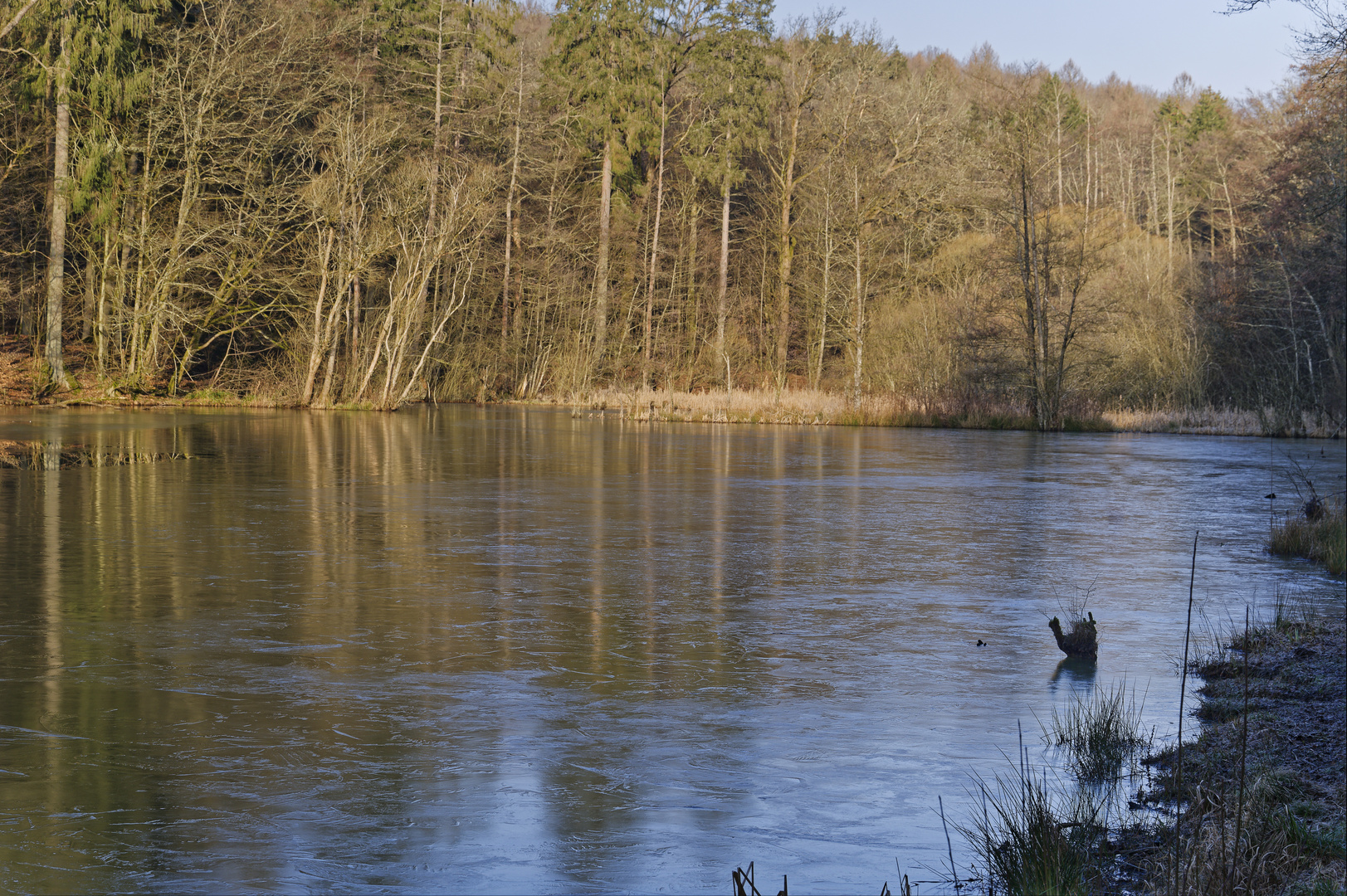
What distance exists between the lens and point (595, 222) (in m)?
50.3

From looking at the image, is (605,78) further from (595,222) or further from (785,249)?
(785,249)

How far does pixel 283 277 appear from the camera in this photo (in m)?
35.6

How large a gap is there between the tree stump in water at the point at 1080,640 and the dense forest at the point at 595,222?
70.8 ft

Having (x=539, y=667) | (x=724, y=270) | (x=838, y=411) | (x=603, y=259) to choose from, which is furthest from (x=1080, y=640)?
(x=724, y=270)

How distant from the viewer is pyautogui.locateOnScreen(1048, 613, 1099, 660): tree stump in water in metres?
7.12

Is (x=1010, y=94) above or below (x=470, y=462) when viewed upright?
above

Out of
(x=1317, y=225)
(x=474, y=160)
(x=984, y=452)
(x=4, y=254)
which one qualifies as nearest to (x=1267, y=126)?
(x=1317, y=225)

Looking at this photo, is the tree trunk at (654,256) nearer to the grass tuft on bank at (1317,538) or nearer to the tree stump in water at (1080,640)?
the grass tuft on bank at (1317,538)

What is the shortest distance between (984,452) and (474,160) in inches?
1043

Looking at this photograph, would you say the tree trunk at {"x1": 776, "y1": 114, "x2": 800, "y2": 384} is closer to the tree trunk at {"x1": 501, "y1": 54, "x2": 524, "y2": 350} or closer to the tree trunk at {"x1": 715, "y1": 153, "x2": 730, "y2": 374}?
the tree trunk at {"x1": 715, "y1": 153, "x2": 730, "y2": 374}

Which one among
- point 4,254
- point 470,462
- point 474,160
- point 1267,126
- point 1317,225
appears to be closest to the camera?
point 470,462

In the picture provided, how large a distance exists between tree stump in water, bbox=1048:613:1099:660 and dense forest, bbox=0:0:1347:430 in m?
21.6

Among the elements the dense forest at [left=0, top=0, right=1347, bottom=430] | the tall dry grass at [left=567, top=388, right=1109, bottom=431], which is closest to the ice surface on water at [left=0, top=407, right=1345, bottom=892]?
the dense forest at [left=0, top=0, right=1347, bottom=430]

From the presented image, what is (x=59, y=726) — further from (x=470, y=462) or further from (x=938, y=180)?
(x=938, y=180)
